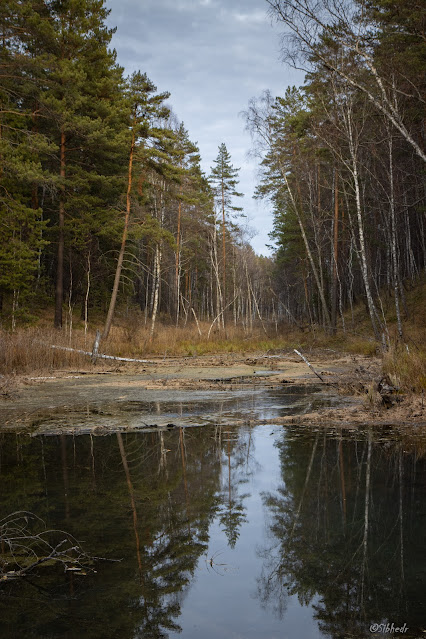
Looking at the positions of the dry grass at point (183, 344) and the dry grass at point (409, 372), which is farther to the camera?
the dry grass at point (183, 344)

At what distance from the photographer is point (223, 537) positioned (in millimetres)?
2914

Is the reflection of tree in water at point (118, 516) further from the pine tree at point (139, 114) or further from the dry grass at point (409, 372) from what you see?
the pine tree at point (139, 114)

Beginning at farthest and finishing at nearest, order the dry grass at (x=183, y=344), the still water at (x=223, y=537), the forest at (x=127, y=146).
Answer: the forest at (x=127, y=146), the dry grass at (x=183, y=344), the still water at (x=223, y=537)

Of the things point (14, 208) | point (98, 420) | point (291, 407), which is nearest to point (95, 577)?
point (98, 420)

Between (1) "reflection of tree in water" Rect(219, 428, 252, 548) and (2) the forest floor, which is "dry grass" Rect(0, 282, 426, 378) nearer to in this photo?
(2) the forest floor

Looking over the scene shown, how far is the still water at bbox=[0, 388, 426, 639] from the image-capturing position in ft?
6.72

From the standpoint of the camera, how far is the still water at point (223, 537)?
205 centimetres

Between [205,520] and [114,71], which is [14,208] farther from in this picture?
[205,520]

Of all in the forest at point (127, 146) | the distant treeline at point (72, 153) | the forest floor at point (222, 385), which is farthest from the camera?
the distant treeline at point (72, 153)

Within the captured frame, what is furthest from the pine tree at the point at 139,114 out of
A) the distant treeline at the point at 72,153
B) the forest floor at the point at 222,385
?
the forest floor at the point at 222,385

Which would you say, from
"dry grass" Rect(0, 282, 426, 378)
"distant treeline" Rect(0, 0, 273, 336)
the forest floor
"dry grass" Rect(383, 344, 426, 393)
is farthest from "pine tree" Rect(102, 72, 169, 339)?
"dry grass" Rect(383, 344, 426, 393)

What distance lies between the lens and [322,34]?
34.9 ft

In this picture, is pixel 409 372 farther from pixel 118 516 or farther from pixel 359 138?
pixel 359 138

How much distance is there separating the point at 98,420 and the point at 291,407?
2793 mm
